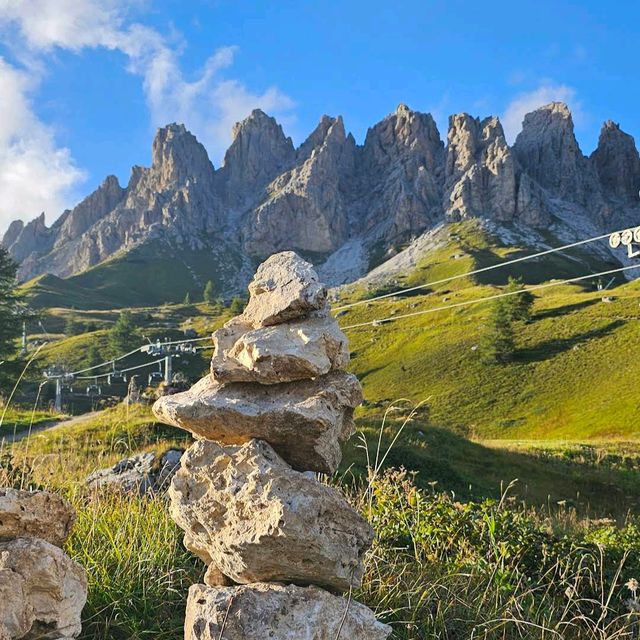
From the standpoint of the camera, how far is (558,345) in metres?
72.8

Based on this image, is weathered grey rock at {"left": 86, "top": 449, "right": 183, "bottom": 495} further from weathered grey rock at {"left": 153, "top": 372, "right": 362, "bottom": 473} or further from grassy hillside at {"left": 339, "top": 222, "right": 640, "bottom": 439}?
grassy hillside at {"left": 339, "top": 222, "right": 640, "bottom": 439}

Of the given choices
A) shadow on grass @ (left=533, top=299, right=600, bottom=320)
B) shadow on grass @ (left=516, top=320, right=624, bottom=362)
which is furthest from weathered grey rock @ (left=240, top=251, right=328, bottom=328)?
shadow on grass @ (left=533, top=299, right=600, bottom=320)

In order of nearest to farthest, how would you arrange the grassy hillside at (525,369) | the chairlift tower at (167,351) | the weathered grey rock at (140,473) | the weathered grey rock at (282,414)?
the weathered grey rock at (282,414) < the weathered grey rock at (140,473) < the chairlift tower at (167,351) < the grassy hillside at (525,369)

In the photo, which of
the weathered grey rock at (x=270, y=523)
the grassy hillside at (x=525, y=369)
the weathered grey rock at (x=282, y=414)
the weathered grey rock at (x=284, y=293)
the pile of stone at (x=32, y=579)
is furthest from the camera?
the grassy hillside at (x=525, y=369)

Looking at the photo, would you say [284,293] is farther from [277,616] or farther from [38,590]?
[38,590]

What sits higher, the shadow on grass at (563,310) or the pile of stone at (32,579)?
the pile of stone at (32,579)

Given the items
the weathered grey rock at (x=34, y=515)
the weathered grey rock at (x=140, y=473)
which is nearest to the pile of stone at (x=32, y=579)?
the weathered grey rock at (x=34, y=515)

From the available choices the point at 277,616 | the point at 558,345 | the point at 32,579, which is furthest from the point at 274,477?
the point at 558,345

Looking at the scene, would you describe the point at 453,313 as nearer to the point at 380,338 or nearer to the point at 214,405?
the point at 380,338

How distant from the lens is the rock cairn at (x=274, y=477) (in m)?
3.50

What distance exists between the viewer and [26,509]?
3.71 meters

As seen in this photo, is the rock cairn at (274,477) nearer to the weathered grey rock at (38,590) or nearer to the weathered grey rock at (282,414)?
the weathered grey rock at (282,414)

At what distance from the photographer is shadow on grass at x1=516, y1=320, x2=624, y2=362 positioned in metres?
71.2

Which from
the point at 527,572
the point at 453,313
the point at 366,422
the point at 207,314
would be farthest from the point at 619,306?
the point at 207,314
